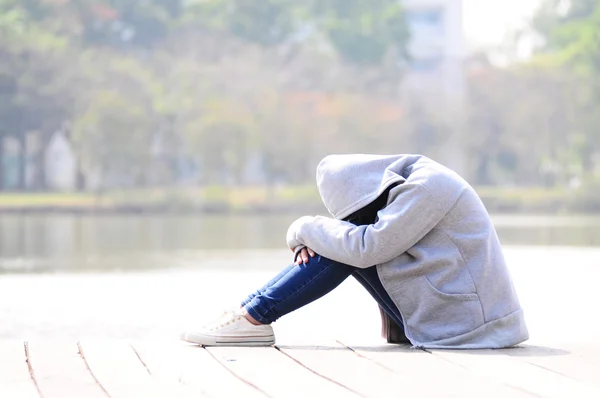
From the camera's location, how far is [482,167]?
115 feet

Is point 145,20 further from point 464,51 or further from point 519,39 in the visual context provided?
point 519,39

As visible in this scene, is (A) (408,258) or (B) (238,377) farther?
(A) (408,258)

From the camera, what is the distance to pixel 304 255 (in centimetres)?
253

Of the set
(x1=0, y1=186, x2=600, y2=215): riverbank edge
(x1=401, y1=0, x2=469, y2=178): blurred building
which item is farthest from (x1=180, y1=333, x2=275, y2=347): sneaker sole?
(x1=401, y1=0, x2=469, y2=178): blurred building

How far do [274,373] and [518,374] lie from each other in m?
0.47

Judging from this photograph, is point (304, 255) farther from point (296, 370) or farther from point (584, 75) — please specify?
point (584, 75)

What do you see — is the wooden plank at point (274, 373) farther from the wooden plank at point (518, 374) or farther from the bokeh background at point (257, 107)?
the bokeh background at point (257, 107)

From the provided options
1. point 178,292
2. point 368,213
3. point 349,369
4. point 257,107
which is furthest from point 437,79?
point 349,369

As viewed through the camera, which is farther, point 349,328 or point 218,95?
point 218,95

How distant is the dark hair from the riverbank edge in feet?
86.7

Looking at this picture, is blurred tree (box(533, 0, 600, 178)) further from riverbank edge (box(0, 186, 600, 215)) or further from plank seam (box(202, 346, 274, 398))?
plank seam (box(202, 346, 274, 398))

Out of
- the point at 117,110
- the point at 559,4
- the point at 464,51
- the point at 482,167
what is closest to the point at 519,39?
the point at 559,4

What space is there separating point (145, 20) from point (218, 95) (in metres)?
5.43

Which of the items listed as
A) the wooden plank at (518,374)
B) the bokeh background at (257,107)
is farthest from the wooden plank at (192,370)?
the bokeh background at (257,107)
